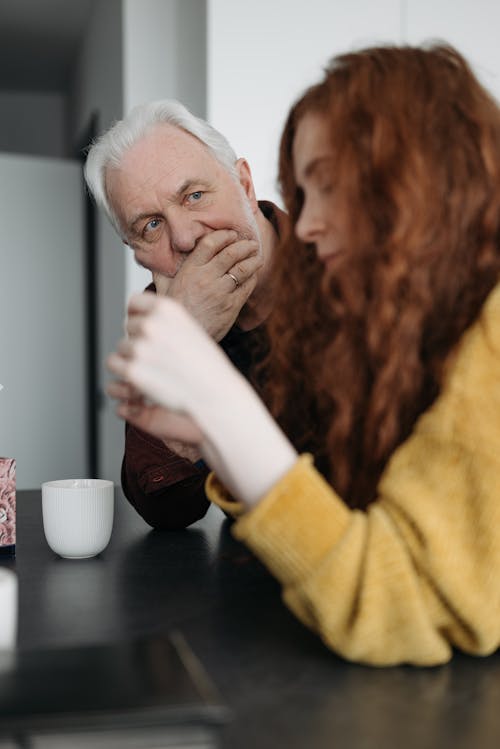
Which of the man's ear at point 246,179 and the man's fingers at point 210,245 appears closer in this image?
the man's fingers at point 210,245

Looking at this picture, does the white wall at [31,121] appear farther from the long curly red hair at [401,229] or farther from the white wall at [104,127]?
the long curly red hair at [401,229]

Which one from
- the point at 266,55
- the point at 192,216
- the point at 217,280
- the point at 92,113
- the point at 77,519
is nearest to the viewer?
the point at 77,519

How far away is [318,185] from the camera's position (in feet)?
2.85

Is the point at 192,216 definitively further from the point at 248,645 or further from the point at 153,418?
the point at 248,645

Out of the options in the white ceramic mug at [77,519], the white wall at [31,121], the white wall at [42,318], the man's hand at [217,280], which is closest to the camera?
the white ceramic mug at [77,519]

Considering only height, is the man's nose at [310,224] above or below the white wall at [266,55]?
below

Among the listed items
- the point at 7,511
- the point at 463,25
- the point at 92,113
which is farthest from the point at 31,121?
the point at 7,511

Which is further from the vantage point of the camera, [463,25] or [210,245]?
[463,25]

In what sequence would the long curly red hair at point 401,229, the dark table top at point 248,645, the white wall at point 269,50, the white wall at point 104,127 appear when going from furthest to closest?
the white wall at point 104,127 → the white wall at point 269,50 → the long curly red hair at point 401,229 → the dark table top at point 248,645

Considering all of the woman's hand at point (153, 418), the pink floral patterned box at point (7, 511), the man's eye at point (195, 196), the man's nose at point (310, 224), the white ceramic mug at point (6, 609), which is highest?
the man's nose at point (310, 224)

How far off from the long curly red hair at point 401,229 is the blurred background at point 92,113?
1.68 meters

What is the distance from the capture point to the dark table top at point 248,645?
0.60 m

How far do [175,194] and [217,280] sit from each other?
7.9 inches

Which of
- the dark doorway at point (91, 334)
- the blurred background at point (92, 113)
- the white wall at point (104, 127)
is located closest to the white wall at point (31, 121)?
the blurred background at point (92, 113)
